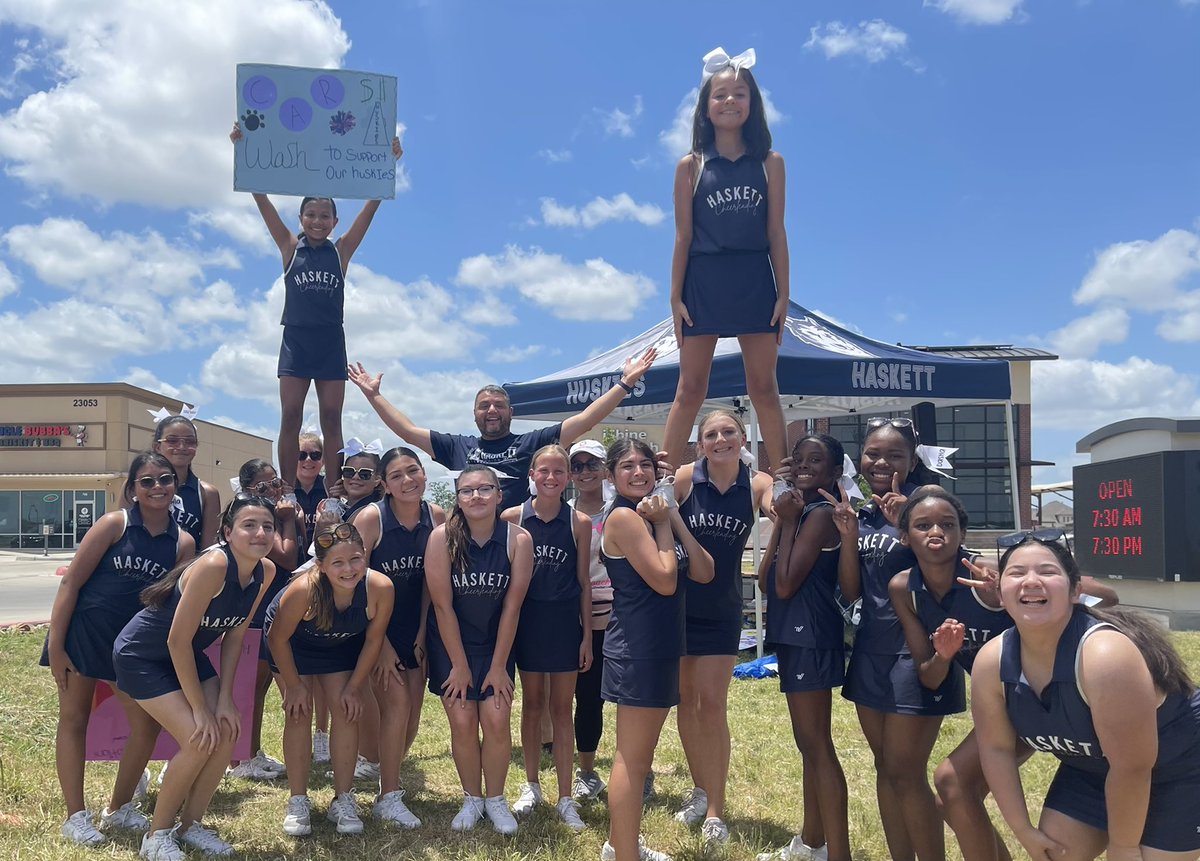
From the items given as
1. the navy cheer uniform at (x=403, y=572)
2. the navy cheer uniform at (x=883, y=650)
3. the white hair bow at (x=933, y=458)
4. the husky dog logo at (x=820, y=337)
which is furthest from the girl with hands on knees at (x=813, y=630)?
the husky dog logo at (x=820, y=337)

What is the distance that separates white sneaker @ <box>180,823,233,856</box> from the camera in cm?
390

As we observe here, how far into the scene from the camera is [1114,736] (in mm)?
2594

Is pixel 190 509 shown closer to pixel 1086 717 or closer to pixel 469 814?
pixel 469 814

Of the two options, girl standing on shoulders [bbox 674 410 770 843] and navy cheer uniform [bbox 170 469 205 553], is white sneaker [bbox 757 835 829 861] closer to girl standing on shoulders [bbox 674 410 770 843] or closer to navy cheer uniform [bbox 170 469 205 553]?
girl standing on shoulders [bbox 674 410 770 843]

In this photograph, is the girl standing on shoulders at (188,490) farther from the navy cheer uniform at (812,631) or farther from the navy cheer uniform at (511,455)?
the navy cheer uniform at (812,631)

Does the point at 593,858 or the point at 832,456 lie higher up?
the point at 832,456

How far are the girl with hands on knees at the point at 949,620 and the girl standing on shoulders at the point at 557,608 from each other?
62.2 inches

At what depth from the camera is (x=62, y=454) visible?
3706 cm

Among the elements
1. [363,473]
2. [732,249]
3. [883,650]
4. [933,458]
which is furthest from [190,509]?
[933,458]

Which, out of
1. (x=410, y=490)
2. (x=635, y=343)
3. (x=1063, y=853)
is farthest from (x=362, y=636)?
(x=635, y=343)

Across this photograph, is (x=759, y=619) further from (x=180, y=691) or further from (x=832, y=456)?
(x=180, y=691)

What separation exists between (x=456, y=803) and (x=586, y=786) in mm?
669

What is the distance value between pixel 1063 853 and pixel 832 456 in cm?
164

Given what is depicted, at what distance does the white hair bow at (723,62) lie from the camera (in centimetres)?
446
